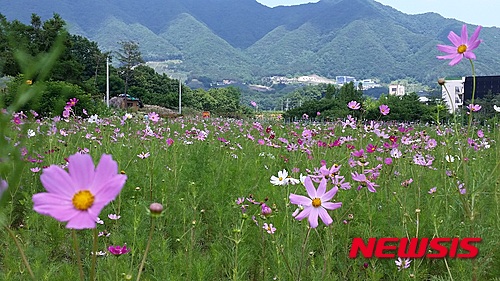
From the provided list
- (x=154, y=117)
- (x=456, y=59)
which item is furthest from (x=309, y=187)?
(x=154, y=117)

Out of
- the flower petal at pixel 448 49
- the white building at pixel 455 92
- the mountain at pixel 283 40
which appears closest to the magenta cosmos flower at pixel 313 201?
the white building at pixel 455 92

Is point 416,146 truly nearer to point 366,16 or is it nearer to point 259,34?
point 366,16

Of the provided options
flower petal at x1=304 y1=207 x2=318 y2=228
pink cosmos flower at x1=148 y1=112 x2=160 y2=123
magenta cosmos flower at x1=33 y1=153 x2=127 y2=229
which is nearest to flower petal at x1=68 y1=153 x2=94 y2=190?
magenta cosmos flower at x1=33 y1=153 x2=127 y2=229

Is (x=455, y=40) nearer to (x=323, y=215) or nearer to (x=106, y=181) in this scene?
(x=323, y=215)

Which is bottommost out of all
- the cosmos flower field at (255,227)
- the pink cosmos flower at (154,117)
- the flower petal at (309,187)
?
the cosmos flower field at (255,227)

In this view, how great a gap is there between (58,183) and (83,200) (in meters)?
0.04

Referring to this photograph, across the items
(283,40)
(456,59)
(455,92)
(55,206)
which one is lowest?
(455,92)

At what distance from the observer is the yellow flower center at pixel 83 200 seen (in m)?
0.42

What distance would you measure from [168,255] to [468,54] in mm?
1168

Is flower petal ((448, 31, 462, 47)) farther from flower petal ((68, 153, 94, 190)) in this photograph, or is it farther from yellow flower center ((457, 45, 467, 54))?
flower petal ((68, 153, 94, 190))

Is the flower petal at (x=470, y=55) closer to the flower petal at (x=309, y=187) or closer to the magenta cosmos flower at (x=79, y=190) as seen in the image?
the flower petal at (x=309, y=187)

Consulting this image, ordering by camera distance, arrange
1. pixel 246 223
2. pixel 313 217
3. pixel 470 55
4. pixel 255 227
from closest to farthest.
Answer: pixel 313 217
pixel 470 55
pixel 246 223
pixel 255 227

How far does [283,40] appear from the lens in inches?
6240

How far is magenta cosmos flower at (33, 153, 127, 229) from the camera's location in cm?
41
